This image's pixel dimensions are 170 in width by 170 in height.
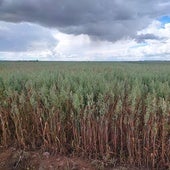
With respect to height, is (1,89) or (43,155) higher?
(1,89)

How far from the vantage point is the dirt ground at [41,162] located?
4422 millimetres

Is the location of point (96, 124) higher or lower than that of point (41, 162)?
higher

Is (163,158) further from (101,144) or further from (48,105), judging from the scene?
(48,105)

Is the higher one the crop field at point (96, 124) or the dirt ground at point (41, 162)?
the crop field at point (96, 124)

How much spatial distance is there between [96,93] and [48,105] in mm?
889

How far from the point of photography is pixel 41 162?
4664mm

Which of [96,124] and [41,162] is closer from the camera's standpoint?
[96,124]

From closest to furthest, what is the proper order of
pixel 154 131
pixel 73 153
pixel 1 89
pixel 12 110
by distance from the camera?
pixel 154 131
pixel 73 153
pixel 12 110
pixel 1 89

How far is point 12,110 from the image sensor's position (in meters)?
5.02

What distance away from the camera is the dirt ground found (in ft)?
14.5

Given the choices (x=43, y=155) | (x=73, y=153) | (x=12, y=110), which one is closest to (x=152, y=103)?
(x=73, y=153)

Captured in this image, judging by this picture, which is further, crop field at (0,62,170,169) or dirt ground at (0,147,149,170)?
dirt ground at (0,147,149,170)

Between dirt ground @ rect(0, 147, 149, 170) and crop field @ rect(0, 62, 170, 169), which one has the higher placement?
crop field @ rect(0, 62, 170, 169)

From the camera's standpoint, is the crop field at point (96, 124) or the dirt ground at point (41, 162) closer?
the crop field at point (96, 124)
